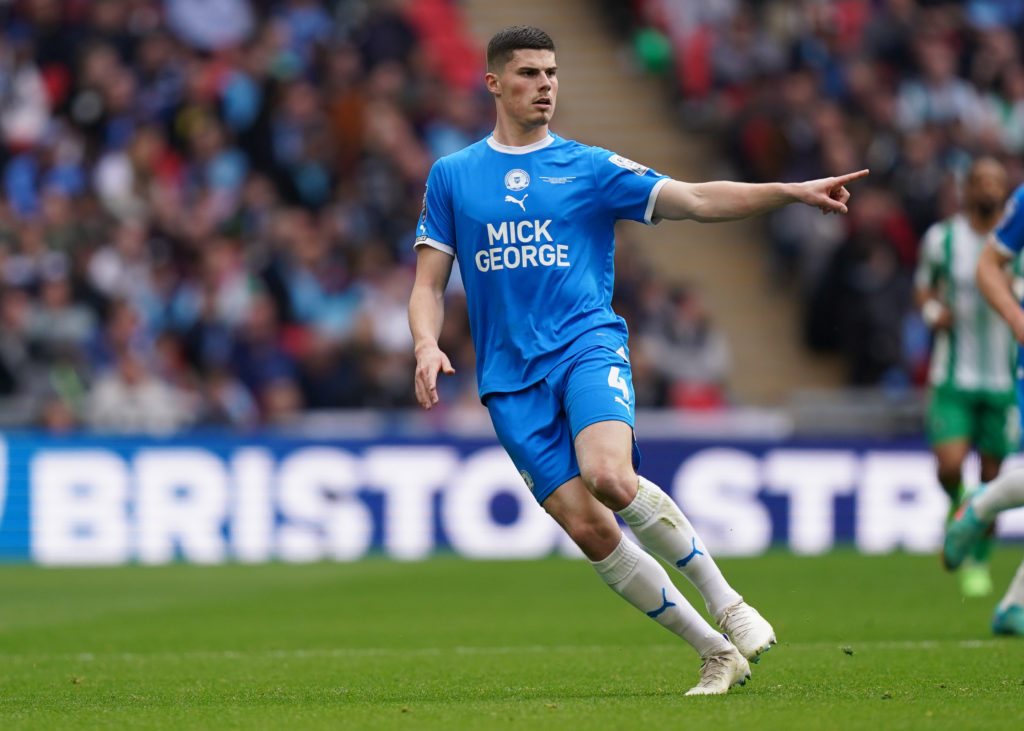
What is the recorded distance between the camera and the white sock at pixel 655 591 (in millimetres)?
6766

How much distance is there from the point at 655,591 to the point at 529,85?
6.85ft

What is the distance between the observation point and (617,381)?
677 cm

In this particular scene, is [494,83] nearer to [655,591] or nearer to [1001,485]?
[655,591]

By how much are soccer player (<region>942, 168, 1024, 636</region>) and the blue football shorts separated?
2331 millimetres

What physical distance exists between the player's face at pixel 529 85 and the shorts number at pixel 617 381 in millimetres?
1053

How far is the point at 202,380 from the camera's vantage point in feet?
57.1

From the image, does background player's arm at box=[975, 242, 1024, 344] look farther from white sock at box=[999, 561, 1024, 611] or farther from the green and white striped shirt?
the green and white striped shirt

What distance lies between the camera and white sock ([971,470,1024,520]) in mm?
8477

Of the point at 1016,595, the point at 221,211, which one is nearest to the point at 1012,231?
the point at 1016,595

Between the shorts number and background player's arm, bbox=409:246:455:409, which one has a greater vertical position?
background player's arm, bbox=409:246:455:409

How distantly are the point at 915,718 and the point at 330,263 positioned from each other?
13.3 metres

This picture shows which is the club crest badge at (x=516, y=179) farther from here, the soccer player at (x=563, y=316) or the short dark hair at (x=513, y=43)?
the short dark hair at (x=513, y=43)

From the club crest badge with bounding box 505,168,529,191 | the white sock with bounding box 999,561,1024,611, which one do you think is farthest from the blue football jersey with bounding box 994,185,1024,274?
the club crest badge with bounding box 505,168,529,191

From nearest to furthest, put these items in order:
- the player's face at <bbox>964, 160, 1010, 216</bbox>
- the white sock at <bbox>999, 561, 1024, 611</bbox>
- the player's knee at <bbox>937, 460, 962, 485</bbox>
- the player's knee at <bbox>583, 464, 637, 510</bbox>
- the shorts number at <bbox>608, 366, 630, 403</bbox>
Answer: the player's knee at <bbox>583, 464, 637, 510</bbox> < the shorts number at <bbox>608, 366, 630, 403</bbox> < the white sock at <bbox>999, 561, 1024, 611</bbox> < the player's face at <bbox>964, 160, 1010, 216</bbox> < the player's knee at <bbox>937, 460, 962, 485</bbox>
